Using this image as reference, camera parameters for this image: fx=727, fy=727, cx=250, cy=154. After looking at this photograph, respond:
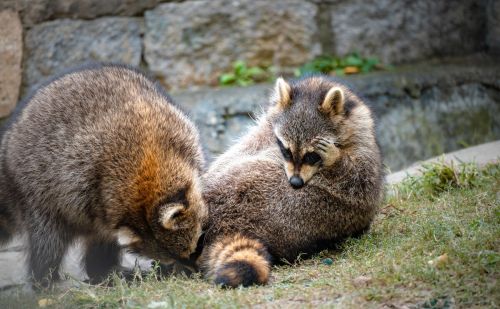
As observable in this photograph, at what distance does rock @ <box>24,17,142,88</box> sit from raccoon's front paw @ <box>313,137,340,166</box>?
12.3 ft

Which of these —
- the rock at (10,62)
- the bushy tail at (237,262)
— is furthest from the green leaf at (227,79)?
the bushy tail at (237,262)

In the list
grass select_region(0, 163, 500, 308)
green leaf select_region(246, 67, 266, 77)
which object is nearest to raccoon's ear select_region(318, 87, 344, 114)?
grass select_region(0, 163, 500, 308)

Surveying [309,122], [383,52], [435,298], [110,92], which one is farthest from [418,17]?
[435,298]

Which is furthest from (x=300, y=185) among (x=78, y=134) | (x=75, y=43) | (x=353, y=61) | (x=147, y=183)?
(x=75, y=43)

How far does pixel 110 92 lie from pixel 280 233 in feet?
6.23

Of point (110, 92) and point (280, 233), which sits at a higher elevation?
point (110, 92)

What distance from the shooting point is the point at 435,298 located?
4328 millimetres

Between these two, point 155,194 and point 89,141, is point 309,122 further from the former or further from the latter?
point 89,141

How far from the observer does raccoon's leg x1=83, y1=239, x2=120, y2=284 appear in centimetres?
641

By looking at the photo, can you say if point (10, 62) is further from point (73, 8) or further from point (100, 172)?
point (100, 172)

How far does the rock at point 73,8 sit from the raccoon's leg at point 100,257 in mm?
3379

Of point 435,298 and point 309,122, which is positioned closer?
point 435,298

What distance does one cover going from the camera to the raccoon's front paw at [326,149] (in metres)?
5.88

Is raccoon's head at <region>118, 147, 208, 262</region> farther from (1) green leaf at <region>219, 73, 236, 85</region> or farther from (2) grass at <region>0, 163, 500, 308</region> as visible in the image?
(1) green leaf at <region>219, 73, 236, 85</region>
